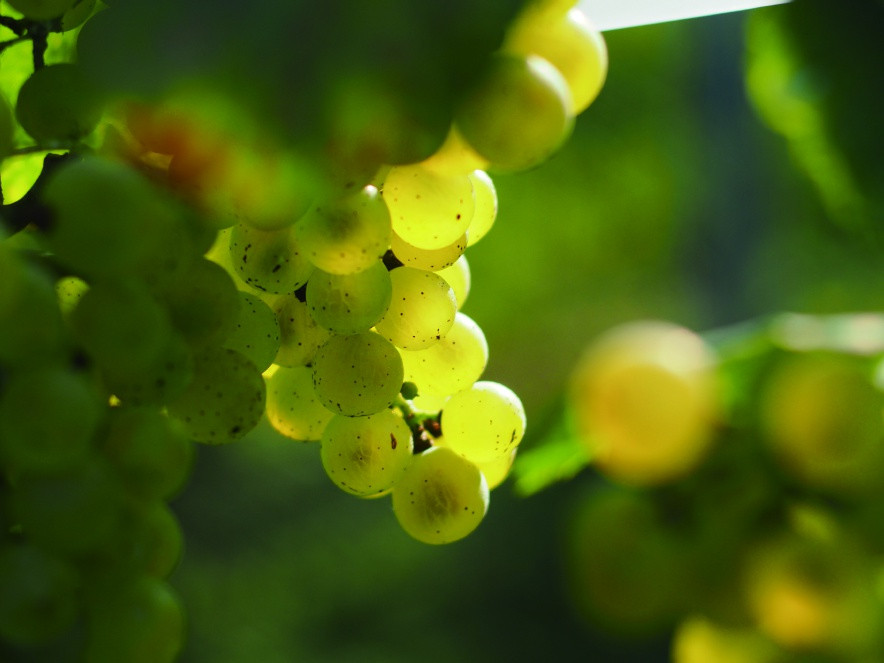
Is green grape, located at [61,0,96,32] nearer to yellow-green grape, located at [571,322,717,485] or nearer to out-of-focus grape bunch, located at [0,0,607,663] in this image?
out-of-focus grape bunch, located at [0,0,607,663]

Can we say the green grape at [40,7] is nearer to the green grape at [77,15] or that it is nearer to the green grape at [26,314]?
the green grape at [77,15]

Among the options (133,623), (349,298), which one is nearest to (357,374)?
(349,298)

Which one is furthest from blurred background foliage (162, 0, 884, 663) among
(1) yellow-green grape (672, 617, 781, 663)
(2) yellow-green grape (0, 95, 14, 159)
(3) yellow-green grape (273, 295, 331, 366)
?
(2) yellow-green grape (0, 95, 14, 159)

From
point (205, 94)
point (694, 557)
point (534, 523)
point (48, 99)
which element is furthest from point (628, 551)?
point (534, 523)

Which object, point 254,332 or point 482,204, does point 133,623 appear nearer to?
point 254,332

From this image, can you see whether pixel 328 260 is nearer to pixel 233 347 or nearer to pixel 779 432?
pixel 233 347

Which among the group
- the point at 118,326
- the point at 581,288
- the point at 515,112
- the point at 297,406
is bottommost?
the point at 581,288

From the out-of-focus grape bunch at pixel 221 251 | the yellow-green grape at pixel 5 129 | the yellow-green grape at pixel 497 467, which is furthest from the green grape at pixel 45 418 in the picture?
the yellow-green grape at pixel 497 467

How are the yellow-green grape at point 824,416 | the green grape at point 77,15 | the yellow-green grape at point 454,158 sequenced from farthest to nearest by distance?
1. the green grape at point 77,15
2. the yellow-green grape at point 454,158
3. the yellow-green grape at point 824,416
